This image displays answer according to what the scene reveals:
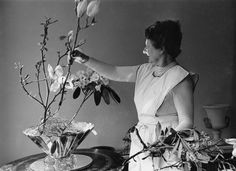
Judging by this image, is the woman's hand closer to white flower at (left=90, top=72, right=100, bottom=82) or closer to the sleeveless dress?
white flower at (left=90, top=72, right=100, bottom=82)

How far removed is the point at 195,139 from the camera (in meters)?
0.91

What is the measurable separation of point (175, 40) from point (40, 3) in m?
0.99

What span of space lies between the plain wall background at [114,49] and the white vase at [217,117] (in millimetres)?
95

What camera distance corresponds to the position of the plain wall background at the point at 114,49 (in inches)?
82.4

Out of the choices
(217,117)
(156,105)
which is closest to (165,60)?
(156,105)

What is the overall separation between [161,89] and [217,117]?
3.62ft

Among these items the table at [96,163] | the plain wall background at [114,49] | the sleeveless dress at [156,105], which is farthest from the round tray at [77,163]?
the plain wall background at [114,49]

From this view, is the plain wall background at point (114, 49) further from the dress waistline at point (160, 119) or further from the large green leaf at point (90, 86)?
the dress waistline at point (160, 119)

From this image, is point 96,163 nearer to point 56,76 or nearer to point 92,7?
point 56,76

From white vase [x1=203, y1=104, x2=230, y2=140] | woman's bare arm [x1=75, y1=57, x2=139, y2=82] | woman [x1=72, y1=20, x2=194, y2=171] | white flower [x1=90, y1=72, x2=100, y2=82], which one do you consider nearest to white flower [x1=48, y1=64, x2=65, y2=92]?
woman [x1=72, y1=20, x2=194, y2=171]

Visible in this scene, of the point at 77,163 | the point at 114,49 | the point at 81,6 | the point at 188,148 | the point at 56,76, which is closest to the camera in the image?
the point at 188,148

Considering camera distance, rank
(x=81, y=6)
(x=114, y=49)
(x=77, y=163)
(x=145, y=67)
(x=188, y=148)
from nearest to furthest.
Result: (x=188, y=148), (x=81, y=6), (x=77, y=163), (x=145, y=67), (x=114, y=49)

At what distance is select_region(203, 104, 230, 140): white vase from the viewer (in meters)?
2.45

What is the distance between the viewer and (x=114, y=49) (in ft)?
7.56
